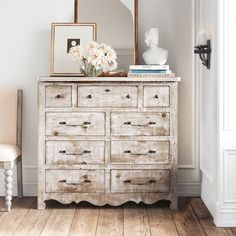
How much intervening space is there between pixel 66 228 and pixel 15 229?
35cm

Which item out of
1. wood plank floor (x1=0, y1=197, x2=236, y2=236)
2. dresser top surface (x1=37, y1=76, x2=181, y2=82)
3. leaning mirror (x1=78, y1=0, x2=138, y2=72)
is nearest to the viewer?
wood plank floor (x1=0, y1=197, x2=236, y2=236)

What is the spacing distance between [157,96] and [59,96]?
0.76 meters

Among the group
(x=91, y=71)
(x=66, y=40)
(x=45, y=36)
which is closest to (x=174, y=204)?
(x=91, y=71)

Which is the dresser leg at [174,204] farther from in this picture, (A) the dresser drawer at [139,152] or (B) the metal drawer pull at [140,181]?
(A) the dresser drawer at [139,152]

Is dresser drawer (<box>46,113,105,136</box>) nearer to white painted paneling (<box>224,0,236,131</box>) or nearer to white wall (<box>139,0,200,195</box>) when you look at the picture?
white wall (<box>139,0,200,195</box>)

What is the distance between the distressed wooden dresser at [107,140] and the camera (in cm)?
387

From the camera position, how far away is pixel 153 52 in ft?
13.6

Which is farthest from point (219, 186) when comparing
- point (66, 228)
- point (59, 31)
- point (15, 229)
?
point (59, 31)

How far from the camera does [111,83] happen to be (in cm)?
387

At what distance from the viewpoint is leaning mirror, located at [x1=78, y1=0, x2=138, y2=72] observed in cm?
427

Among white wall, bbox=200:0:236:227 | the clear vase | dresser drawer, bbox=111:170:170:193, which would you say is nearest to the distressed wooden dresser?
dresser drawer, bbox=111:170:170:193

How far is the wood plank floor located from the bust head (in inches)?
52.4

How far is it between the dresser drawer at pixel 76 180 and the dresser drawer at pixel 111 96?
54cm

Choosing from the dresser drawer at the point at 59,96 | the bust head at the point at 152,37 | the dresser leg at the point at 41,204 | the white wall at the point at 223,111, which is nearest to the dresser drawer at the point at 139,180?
the white wall at the point at 223,111
